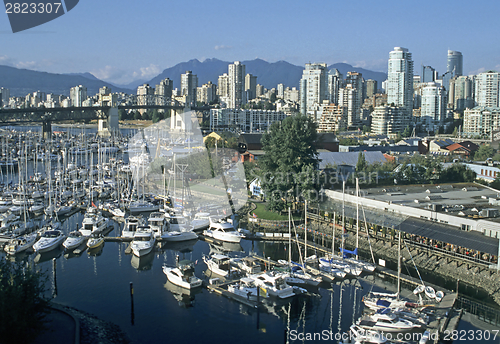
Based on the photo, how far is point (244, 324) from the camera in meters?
7.04

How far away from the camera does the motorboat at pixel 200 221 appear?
12052mm

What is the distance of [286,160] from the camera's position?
13.6 meters

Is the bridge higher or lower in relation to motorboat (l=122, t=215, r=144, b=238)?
higher

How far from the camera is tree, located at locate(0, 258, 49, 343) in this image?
514cm

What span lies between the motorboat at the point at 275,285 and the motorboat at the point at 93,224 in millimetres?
5111

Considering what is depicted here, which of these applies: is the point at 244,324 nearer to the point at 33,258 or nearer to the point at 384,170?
the point at 33,258

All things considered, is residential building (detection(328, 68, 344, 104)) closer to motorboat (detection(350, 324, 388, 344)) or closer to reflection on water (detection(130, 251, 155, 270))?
reflection on water (detection(130, 251, 155, 270))

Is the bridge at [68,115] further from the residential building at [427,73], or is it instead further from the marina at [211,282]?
the residential building at [427,73]

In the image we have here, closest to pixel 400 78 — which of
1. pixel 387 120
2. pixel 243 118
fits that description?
pixel 387 120

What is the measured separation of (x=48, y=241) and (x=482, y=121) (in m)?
39.0

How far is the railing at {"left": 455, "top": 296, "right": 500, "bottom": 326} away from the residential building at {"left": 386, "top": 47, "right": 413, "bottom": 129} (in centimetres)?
4824

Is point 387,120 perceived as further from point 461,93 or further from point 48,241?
point 48,241

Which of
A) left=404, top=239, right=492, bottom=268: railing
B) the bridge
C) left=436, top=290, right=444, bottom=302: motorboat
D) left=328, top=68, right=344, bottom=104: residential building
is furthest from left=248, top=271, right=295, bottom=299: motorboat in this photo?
left=328, top=68, right=344, bottom=104: residential building

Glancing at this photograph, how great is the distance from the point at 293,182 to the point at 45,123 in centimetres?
3187
